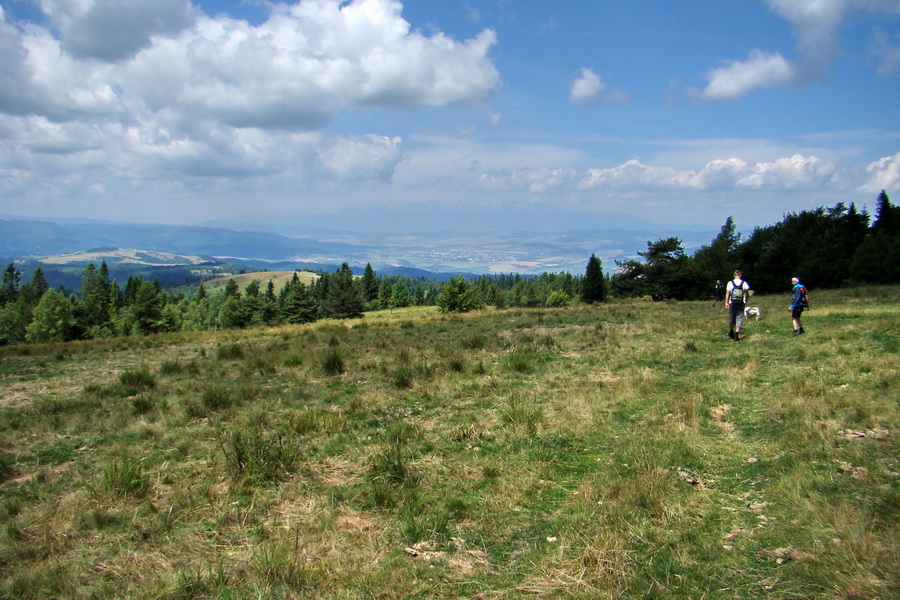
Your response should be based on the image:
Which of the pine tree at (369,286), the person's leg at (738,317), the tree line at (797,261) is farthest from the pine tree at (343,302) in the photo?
the person's leg at (738,317)

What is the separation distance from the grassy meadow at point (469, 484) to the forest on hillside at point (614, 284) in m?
36.9

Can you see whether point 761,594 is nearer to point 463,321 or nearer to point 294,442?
point 294,442

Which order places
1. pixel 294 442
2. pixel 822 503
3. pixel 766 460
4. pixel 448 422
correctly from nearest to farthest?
pixel 822 503
pixel 766 460
pixel 294 442
pixel 448 422

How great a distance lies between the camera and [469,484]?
17.2 ft

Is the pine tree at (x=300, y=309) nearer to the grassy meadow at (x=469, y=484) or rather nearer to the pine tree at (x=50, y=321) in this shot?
the pine tree at (x=50, y=321)

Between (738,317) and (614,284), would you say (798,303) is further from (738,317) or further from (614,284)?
(614,284)

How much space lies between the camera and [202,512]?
4.76 m

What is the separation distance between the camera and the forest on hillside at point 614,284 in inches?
2168

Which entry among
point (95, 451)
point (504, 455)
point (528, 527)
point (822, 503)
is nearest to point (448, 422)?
point (504, 455)

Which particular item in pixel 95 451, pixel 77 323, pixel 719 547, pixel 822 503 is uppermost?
pixel 822 503

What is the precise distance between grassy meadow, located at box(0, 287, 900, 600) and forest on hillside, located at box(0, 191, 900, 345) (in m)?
36.9

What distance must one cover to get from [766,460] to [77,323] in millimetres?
110995

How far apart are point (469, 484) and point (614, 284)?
213ft

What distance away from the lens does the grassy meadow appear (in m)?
3.54
